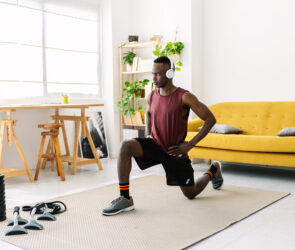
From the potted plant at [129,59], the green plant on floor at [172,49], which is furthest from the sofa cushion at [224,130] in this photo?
the potted plant at [129,59]

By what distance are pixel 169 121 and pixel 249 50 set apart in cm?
271

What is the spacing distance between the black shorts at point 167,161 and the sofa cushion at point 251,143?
4.46 feet

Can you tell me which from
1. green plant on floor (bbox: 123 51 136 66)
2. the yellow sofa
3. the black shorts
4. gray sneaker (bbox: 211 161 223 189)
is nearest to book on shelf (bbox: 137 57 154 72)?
green plant on floor (bbox: 123 51 136 66)

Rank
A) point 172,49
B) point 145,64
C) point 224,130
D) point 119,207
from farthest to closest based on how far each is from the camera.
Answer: point 145,64 < point 172,49 < point 224,130 < point 119,207

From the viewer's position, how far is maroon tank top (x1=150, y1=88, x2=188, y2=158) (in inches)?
110

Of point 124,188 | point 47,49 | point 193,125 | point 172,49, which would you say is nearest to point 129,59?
point 172,49

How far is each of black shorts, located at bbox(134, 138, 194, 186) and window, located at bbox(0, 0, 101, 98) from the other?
2516 millimetres

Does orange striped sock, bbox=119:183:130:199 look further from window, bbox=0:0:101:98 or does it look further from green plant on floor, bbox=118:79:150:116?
green plant on floor, bbox=118:79:150:116

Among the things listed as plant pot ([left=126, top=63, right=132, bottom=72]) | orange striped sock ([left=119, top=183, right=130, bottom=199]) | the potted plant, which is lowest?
orange striped sock ([left=119, top=183, right=130, bottom=199])

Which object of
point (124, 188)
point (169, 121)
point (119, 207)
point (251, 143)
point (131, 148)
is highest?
point (169, 121)

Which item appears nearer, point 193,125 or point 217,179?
point 217,179

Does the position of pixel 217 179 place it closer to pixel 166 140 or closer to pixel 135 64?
pixel 166 140

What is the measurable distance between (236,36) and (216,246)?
12.0ft

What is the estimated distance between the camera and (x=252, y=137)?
13.1 ft
